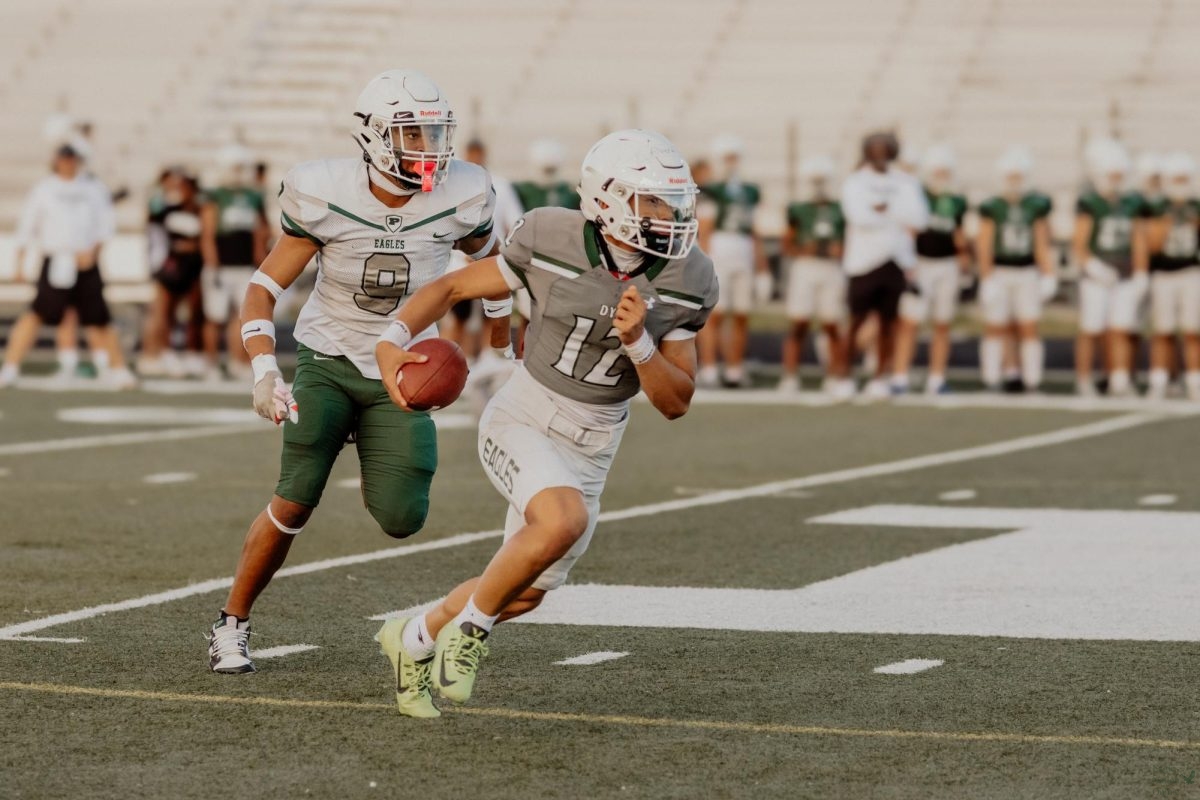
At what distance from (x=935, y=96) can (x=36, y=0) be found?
42.4 ft

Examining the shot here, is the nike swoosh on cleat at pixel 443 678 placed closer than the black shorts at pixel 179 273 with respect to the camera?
Yes

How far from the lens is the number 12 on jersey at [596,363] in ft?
18.2

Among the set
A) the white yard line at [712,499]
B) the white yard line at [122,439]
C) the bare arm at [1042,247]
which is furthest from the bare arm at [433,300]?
the bare arm at [1042,247]

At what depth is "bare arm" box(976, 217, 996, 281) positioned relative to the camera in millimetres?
16219

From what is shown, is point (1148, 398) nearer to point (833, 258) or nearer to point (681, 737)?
point (833, 258)

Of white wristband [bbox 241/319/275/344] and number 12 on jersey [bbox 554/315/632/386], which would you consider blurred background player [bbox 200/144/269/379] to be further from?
number 12 on jersey [bbox 554/315/632/386]

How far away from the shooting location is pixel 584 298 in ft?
18.0

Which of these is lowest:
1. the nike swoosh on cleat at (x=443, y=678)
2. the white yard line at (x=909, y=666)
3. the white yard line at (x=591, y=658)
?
the white yard line at (x=909, y=666)

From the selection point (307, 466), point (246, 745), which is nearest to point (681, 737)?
point (246, 745)

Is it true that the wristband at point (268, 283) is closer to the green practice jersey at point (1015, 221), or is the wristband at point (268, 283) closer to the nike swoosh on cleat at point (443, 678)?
the nike swoosh on cleat at point (443, 678)

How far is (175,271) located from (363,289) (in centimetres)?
1134

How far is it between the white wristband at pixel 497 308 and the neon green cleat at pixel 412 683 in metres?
1.16

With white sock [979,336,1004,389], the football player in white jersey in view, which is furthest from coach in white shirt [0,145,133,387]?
the football player in white jersey

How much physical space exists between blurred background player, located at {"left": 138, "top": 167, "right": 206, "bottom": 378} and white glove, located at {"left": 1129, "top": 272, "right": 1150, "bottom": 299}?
6987 millimetres
